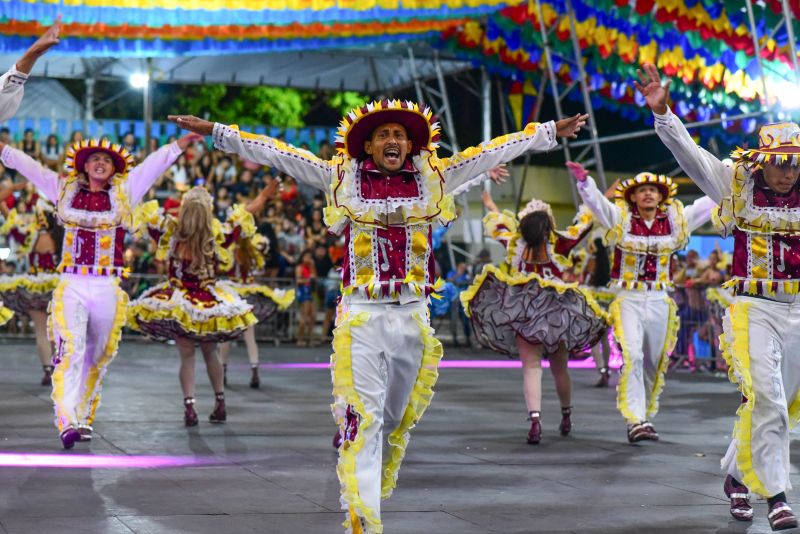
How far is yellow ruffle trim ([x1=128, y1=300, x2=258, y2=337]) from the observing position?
10148 millimetres

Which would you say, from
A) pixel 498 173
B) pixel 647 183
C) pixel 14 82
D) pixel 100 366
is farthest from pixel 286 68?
pixel 14 82

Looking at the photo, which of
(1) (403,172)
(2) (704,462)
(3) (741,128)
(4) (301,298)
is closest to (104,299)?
(1) (403,172)

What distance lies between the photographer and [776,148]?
6.64m

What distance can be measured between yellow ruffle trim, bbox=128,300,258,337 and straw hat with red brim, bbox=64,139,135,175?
51.2 inches

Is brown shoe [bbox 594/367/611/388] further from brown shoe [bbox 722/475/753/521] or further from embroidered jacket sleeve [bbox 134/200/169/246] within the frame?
brown shoe [bbox 722/475/753/521]

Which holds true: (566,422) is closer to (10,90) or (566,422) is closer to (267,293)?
(267,293)

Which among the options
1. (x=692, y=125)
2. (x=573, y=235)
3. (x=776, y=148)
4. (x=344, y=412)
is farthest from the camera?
(x=692, y=125)

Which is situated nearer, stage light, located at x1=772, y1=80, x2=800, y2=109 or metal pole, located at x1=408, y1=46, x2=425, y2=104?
stage light, located at x1=772, y1=80, x2=800, y2=109

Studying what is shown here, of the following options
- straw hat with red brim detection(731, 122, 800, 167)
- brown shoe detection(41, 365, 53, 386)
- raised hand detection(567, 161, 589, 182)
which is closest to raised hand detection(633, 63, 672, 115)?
straw hat with red brim detection(731, 122, 800, 167)

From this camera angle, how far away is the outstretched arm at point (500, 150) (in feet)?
21.2

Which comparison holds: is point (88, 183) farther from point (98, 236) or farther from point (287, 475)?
point (287, 475)

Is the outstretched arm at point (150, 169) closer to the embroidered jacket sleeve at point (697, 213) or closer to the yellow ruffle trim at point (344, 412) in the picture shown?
the yellow ruffle trim at point (344, 412)

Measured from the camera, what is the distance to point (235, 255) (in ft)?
46.0

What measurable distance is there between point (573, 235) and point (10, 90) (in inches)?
209
